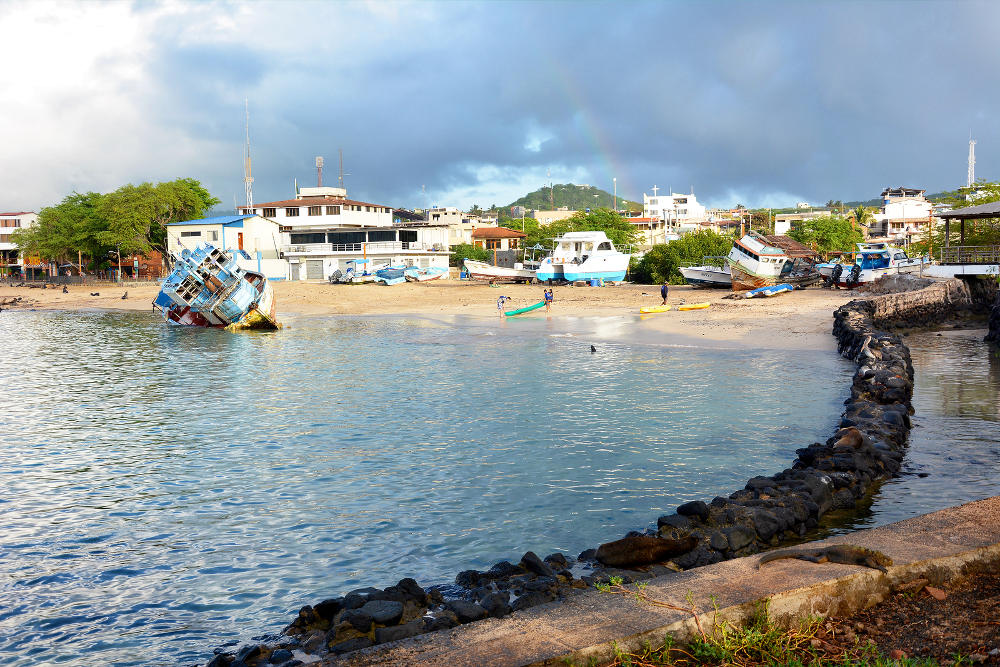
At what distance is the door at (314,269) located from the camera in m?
76.3

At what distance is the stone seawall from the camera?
22.8 ft

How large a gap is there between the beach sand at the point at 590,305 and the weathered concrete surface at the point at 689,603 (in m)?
23.8

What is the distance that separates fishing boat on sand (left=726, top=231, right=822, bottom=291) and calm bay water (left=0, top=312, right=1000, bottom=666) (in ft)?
73.8

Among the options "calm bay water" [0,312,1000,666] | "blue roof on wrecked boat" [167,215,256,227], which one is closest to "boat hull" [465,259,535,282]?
"blue roof on wrecked boat" [167,215,256,227]

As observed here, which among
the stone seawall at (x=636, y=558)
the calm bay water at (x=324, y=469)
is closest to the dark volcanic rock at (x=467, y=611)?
the stone seawall at (x=636, y=558)

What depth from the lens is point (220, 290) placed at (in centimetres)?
4231

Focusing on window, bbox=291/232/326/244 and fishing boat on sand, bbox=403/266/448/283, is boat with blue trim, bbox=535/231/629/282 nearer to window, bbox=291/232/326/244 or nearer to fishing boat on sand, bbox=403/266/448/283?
fishing boat on sand, bbox=403/266/448/283

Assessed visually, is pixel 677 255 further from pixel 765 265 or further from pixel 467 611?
pixel 467 611

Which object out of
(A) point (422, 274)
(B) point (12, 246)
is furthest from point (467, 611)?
(B) point (12, 246)

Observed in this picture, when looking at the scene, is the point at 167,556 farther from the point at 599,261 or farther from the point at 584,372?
the point at 599,261

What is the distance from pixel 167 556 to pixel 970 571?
29.4 feet

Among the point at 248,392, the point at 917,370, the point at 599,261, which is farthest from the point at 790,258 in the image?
the point at 248,392

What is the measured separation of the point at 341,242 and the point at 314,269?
386 centimetres

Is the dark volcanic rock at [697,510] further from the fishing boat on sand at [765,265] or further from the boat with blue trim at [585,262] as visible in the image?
the boat with blue trim at [585,262]
